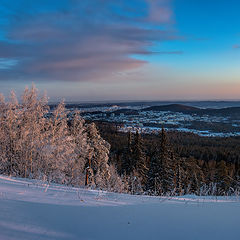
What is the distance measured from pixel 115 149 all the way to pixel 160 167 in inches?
1782

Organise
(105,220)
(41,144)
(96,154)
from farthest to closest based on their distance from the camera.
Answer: (96,154) → (41,144) → (105,220)

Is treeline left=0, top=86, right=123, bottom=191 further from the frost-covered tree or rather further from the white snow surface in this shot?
the white snow surface

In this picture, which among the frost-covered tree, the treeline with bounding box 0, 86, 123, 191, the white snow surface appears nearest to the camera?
the white snow surface

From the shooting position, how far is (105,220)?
298 centimetres

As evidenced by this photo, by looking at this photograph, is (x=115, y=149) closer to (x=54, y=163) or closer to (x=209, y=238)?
(x=54, y=163)

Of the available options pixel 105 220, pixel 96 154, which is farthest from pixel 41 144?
pixel 105 220

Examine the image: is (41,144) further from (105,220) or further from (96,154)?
(105,220)

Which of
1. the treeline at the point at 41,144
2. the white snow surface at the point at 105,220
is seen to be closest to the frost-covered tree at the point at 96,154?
the treeline at the point at 41,144

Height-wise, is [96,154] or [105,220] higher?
[105,220]

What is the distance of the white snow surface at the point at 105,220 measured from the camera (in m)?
2.56

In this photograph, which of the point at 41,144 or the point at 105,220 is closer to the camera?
the point at 105,220

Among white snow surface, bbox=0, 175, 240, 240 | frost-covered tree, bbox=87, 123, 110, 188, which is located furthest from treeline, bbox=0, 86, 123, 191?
white snow surface, bbox=0, 175, 240, 240

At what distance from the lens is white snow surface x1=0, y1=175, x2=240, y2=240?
8.40 ft

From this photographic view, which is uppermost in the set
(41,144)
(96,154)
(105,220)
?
(105,220)
